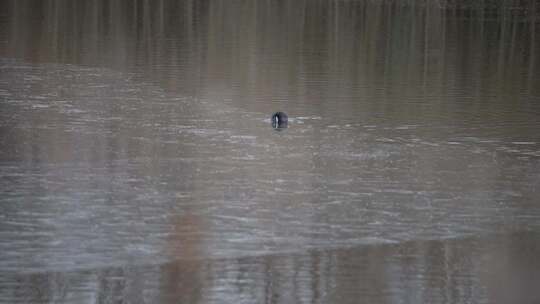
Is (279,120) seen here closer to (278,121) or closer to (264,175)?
(278,121)

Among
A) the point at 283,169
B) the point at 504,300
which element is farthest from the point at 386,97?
the point at 504,300

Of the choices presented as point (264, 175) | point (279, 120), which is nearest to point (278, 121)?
point (279, 120)

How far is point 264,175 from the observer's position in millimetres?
15945

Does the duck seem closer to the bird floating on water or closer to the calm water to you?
the bird floating on water

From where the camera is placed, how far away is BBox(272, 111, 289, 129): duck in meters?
19.3

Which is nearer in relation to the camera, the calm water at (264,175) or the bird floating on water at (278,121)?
the calm water at (264,175)

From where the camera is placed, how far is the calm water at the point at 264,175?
37.4 ft

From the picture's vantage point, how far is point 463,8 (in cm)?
5247

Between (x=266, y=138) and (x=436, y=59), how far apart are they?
1336 cm

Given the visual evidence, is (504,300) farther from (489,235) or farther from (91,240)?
(91,240)

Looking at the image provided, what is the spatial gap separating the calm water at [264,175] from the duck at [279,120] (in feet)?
0.35

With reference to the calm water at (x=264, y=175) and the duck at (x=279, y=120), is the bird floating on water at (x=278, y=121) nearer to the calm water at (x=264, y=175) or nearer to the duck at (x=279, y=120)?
the duck at (x=279, y=120)

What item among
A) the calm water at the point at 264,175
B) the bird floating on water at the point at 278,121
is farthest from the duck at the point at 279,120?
the calm water at the point at 264,175

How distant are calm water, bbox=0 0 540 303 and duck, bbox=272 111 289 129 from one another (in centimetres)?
11
